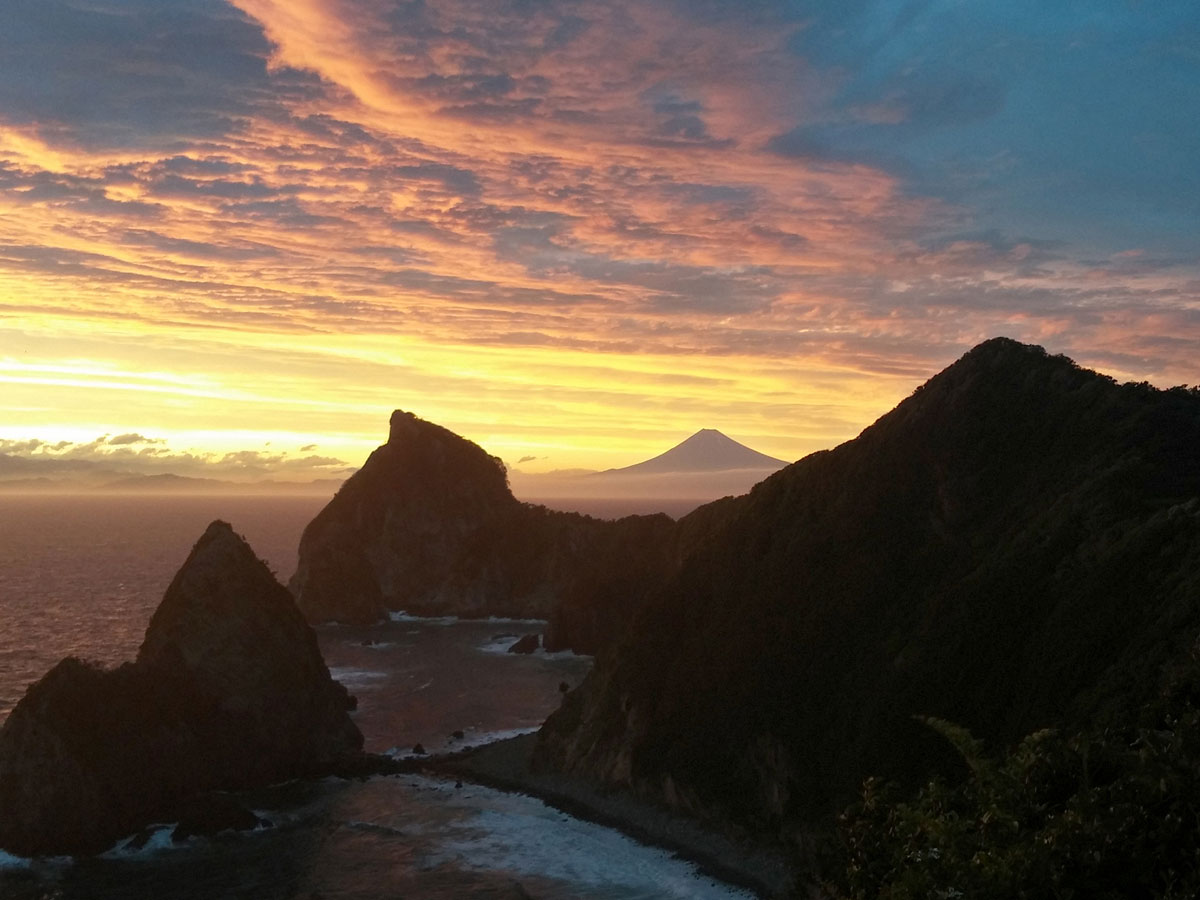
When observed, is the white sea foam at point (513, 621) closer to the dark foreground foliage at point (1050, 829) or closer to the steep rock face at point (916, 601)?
the steep rock face at point (916, 601)

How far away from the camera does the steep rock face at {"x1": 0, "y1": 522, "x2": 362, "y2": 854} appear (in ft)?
169

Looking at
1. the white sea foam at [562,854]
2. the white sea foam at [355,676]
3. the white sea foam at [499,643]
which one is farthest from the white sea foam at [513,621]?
the white sea foam at [562,854]

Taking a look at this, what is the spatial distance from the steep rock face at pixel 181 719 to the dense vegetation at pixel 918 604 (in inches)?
Answer: 665

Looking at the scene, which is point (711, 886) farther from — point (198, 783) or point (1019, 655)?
point (198, 783)

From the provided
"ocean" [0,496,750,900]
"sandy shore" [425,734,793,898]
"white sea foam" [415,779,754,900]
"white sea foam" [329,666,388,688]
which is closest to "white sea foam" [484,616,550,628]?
"white sea foam" [329,666,388,688]

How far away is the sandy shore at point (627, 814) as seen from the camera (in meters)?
47.9

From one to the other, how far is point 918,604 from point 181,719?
138ft

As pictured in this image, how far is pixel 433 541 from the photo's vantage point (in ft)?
453

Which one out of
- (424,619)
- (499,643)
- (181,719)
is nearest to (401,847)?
(181,719)

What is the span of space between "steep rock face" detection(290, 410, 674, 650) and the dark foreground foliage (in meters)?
110

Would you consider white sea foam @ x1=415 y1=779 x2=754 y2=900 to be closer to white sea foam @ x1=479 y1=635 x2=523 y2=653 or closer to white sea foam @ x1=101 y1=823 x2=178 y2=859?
white sea foam @ x1=101 y1=823 x2=178 y2=859

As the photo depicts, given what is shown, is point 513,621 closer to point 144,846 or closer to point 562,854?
point 144,846

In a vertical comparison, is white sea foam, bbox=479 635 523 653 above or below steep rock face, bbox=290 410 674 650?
below

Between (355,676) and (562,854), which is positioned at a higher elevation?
(355,676)
